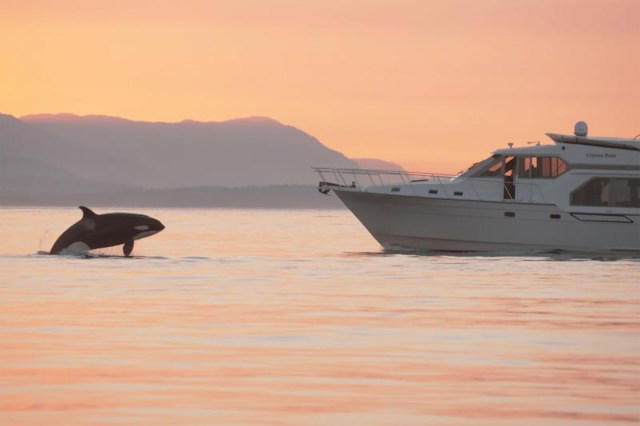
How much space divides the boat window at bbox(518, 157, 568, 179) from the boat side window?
681mm

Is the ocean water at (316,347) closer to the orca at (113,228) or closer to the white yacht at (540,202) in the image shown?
the orca at (113,228)

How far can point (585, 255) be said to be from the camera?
46.8m

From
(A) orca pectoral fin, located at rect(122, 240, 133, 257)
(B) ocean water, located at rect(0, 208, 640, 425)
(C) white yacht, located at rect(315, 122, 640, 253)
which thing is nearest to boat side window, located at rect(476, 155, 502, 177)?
(C) white yacht, located at rect(315, 122, 640, 253)

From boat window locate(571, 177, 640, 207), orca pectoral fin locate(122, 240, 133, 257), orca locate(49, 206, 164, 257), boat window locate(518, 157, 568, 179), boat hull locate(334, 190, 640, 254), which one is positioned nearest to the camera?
orca locate(49, 206, 164, 257)

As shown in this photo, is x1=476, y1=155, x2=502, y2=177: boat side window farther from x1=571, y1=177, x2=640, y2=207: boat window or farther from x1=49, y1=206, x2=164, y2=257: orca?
x1=49, y1=206, x2=164, y2=257: orca

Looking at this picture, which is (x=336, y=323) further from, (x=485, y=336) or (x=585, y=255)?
(x=585, y=255)

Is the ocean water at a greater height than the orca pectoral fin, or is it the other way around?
the orca pectoral fin

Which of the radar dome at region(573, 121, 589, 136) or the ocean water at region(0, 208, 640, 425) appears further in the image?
the radar dome at region(573, 121, 589, 136)

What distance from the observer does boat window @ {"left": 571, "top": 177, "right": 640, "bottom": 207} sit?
1858 inches

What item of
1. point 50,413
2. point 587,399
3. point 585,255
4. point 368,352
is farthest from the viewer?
point 585,255

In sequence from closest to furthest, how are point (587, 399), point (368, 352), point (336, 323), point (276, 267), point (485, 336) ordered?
point (587, 399), point (368, 352), point (485, 336), point (336, 323), point (276, 267)

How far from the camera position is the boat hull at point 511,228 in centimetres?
4700

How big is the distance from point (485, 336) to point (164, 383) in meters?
6.60

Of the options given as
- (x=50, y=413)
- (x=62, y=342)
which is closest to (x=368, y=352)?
(x=62, y=342)
